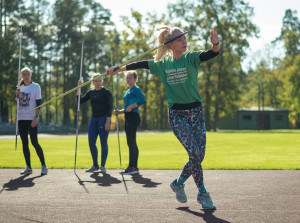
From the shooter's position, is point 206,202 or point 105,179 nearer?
point 206,202

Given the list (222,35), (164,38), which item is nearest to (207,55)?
(164,38)

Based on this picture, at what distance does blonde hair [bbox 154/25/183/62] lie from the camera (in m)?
4.85

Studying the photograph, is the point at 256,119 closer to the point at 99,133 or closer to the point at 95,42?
the point at 95,42

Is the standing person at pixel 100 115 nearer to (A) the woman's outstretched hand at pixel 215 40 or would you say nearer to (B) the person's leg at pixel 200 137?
(B) the person's leg at pixel 200 137

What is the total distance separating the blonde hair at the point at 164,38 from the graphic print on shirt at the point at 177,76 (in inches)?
13.3

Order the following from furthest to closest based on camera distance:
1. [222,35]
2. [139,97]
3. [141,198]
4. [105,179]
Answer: [222,35] → [139,97] → [105,179] → [141,198]

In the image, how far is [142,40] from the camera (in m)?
50.6

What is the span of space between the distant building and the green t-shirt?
183 ft

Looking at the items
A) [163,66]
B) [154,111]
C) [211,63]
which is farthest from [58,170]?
[154,111]

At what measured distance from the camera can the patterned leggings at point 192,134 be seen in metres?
4.63

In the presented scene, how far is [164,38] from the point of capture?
16.2 ft

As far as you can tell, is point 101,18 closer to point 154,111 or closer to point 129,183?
point 154,111

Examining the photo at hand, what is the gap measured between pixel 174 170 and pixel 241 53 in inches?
1592

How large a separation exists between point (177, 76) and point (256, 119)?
5710 centimetres
